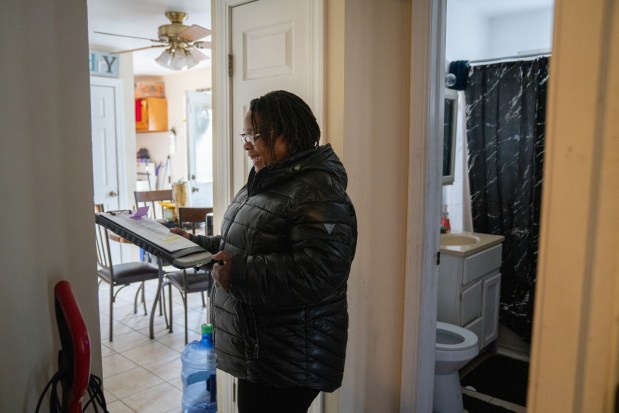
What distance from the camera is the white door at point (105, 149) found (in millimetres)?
5016

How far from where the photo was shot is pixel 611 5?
0.94ft

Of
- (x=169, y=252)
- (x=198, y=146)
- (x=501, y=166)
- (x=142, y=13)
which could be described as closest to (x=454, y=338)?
(x=501, y=166)

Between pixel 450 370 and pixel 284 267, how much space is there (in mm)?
1570

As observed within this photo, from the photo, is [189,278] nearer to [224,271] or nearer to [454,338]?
[454,338]

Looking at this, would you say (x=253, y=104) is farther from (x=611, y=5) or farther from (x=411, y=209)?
(x=611, y=5)

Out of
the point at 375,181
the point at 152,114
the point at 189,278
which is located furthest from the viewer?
the point at 152,114

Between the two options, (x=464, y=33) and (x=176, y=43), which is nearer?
(x=464, y=33)

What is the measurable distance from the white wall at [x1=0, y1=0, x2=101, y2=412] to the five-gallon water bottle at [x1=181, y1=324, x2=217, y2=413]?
1.61 metres

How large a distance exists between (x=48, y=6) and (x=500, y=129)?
299cm

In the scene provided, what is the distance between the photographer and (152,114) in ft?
23.4

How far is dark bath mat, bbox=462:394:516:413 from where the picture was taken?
8.41ft

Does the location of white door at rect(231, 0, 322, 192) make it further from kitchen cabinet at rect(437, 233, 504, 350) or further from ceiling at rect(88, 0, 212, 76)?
ceiling at rect(88, 0, 212, 76)

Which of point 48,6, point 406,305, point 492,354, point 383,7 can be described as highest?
point 383,7

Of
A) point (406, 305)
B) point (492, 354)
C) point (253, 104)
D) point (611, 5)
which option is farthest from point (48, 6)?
point (492, 354)
